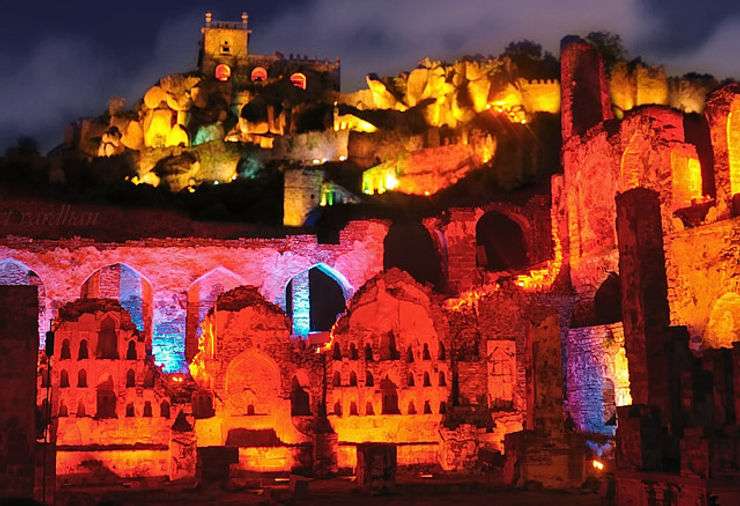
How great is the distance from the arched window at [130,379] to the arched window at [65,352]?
172cm

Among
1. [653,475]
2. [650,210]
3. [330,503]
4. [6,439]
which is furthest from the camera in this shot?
[650,210]

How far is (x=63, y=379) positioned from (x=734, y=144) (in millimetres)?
21810

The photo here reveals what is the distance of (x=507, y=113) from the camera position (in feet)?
196

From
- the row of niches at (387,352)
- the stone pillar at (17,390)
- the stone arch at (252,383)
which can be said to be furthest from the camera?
the row of niches at (387,352)

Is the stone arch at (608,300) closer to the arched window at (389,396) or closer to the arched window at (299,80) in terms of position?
the arched window at (389,396)

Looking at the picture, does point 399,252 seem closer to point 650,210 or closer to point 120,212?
point 120,212

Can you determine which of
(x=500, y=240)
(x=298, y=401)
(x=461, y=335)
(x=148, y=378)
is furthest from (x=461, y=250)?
(x=148, y=378)

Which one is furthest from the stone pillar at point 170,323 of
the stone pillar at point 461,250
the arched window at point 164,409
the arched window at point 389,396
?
the arched window at point 389,396

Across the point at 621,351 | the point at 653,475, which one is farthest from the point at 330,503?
the point at 621,351

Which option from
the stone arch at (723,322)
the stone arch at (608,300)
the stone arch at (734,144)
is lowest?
the stone arch at (723,322)

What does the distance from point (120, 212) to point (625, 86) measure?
31.2m

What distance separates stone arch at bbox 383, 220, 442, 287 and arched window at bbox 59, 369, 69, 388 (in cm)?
2363

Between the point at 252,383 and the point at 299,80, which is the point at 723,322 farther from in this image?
the point at 299,80

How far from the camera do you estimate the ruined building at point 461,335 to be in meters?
20.9
